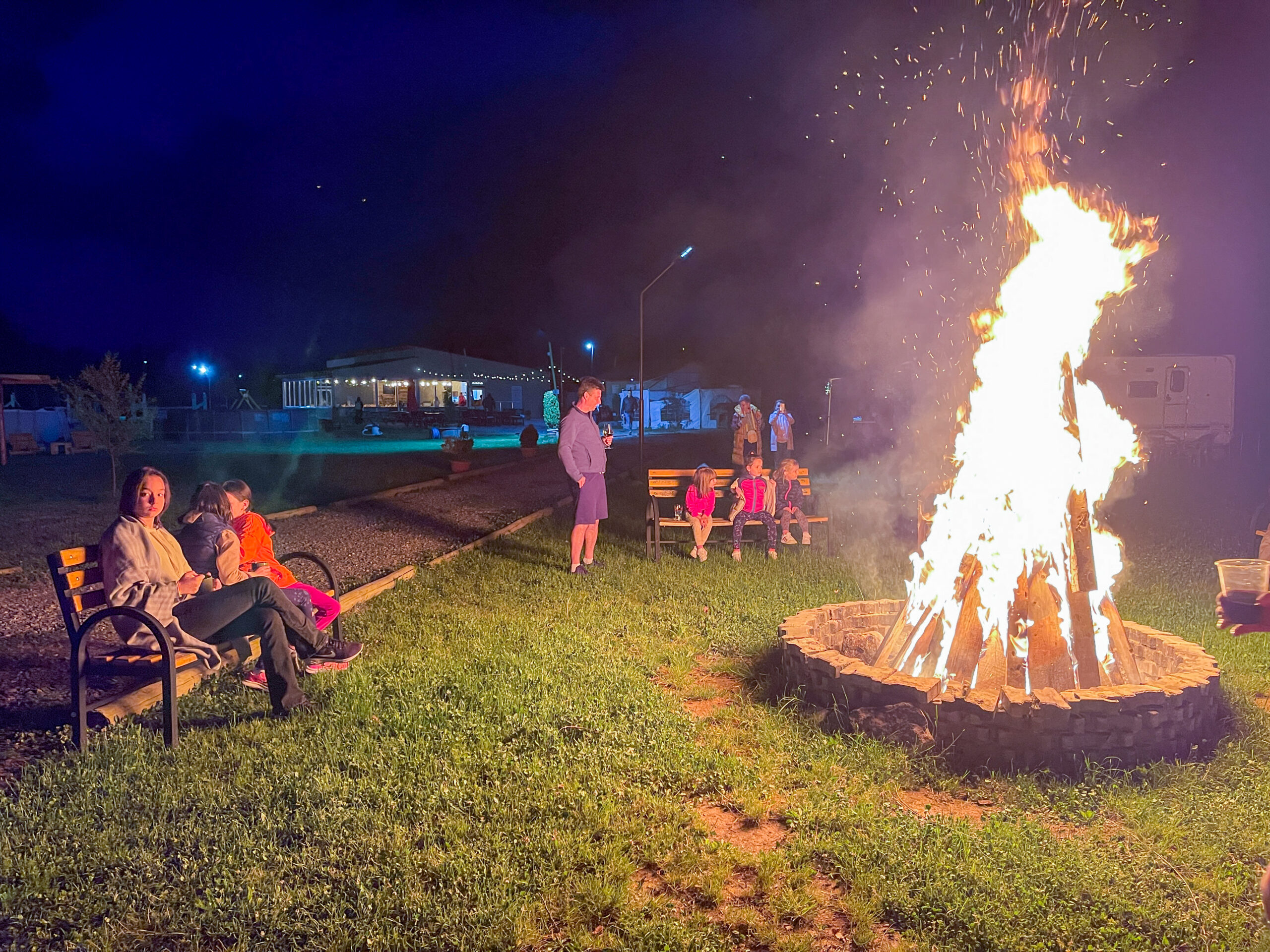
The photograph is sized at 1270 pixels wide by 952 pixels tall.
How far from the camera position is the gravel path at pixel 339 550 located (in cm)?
506

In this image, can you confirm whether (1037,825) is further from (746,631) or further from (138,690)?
(138,690)

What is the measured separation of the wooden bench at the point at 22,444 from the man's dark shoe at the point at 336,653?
30031mm

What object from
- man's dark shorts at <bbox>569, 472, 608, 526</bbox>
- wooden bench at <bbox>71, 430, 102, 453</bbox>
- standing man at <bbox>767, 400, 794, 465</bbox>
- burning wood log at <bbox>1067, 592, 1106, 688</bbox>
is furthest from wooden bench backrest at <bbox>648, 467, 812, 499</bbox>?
wooden bench at <bbox>71, 430, 102, 453</bbox>

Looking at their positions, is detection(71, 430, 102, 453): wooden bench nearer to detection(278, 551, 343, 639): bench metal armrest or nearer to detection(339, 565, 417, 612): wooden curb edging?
detection(339, 565, 417, 612): wooden curb edging

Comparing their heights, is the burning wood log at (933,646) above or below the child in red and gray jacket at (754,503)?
below

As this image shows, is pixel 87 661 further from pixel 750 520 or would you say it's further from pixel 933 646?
pixel 750 520

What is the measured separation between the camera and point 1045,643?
507 centimetres

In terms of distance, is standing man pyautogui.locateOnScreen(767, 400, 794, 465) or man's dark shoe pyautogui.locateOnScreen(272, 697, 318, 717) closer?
man's dark shoe pyautogui.locateOnScreen(272, 697, 318, 717)

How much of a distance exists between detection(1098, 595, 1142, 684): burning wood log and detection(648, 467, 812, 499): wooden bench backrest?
5.74 metres

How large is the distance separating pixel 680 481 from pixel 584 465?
2.60 meters

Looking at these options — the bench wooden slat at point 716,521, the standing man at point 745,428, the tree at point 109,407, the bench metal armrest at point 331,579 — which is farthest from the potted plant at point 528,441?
the bench metal armrest at point 331,579

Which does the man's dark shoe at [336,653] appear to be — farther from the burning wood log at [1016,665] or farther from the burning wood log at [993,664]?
the burning wood log at [1016,665]

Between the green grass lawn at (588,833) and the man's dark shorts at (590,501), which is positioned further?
the man's dark shorts at (590,501)

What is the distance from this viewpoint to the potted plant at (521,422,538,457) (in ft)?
92.2
